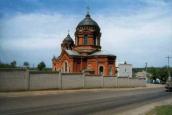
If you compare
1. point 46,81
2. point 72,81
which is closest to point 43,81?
point 46,81

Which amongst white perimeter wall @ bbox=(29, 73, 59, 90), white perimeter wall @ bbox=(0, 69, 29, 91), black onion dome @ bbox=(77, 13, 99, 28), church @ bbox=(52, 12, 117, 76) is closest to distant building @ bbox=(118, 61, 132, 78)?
church @ bbox=(52, 12, 117, 76)

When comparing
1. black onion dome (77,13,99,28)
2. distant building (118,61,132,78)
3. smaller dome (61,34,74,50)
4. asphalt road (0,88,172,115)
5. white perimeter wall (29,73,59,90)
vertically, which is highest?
black onion dome (77,13,99,28)

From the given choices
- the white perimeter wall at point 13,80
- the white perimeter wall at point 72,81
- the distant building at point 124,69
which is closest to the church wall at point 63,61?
the distant building at point 124,69

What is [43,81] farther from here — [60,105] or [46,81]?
[60,105]

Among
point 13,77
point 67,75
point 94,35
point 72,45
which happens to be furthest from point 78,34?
point 13,77

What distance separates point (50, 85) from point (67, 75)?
4.03 meters

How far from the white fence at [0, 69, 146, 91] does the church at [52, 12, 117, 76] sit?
12.9 meters

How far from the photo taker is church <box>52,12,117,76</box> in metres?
69.8

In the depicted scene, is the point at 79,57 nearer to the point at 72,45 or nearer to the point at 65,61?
the point at 65,61

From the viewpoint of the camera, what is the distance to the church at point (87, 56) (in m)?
69.8

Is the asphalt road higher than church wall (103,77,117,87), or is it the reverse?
church wall (103,77,117,87)

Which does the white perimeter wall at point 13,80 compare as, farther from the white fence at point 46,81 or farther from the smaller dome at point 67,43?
the smaller dome at point 67,43

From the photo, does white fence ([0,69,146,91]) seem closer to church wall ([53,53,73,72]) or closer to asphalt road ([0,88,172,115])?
asphalt road ([0,88,172,115])

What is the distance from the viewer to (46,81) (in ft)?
130
